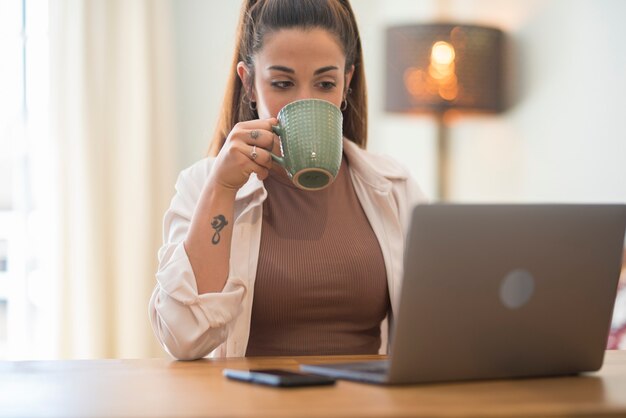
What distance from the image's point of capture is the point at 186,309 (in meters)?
1.26

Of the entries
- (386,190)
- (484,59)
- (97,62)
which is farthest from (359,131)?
(97,62)

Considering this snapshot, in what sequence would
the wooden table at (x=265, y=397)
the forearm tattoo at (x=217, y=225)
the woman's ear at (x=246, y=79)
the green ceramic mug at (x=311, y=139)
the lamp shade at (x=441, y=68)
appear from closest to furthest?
1. the wooden table at (x=265, y=397)
2. the green ceramic mug at (x=311, y=139)
3. the forearm tattoo at (x=217, y=225)
4. the woman's ear at (x=246, y=79)
5. the lamp shade at (x=441, y=68)

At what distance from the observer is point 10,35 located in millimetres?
2701

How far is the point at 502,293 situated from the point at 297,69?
654mm

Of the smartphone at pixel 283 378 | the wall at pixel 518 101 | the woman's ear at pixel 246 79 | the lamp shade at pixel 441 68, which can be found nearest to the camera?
the smartphone at pixel 283 378

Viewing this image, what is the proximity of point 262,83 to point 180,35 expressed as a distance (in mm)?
1521

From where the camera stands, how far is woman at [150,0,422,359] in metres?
1.30

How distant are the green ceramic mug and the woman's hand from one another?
0.18ft

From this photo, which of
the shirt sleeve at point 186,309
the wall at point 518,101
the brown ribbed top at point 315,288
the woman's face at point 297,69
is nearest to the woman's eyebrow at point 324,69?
the woman's face at point 297,69

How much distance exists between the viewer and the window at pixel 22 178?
2.68 m

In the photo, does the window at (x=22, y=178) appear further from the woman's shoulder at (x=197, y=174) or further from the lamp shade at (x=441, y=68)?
the woman's shoulder at (x=197, y=174)

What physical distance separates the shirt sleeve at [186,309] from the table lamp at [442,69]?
1492 millimetres

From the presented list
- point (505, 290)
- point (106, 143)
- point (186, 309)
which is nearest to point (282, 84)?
point (186, 309)

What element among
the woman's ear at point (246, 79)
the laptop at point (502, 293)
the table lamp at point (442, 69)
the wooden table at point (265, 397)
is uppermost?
the table lamp at point (442, 69)
